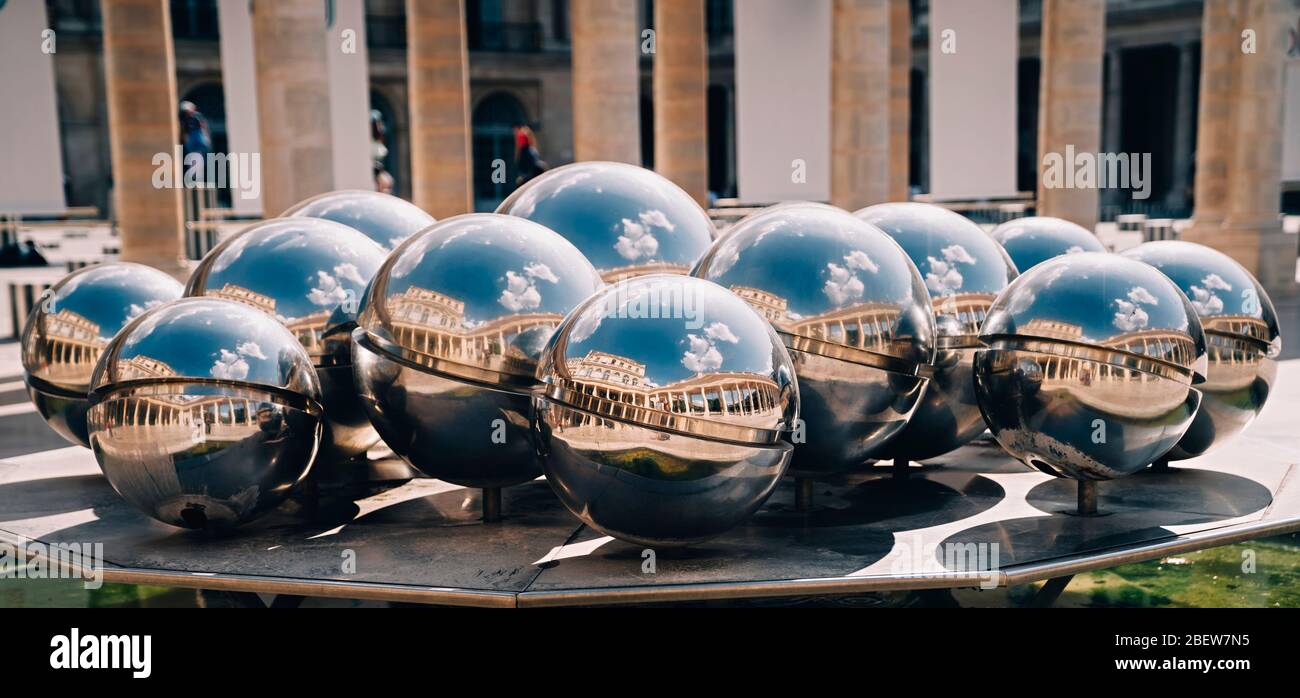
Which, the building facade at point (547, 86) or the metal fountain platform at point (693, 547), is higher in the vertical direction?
the building facade at point (547, 86)

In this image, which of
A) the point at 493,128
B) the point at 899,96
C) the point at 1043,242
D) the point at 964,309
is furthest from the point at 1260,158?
the point at 493,128

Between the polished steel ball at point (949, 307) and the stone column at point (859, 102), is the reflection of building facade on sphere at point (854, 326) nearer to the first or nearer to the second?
the polished steel ball at point (949, 307)

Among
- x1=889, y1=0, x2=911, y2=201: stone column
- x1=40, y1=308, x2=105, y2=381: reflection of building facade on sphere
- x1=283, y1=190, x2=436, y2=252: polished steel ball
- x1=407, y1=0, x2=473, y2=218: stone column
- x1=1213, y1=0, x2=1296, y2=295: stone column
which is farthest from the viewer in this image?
x1=889, y1=0, x2=911, y2=201: stone column

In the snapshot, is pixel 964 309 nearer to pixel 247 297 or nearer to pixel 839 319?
pixel 839 319

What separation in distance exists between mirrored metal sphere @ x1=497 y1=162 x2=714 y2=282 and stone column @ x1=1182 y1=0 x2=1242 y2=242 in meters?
19.5

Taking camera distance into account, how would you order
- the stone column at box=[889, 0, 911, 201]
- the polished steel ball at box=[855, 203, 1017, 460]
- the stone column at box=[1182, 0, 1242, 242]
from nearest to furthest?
the polished steel ball at box=[855, 203, 1017, 460] < the stone column at box=[1182, 0, 1242, 242] < the stone column at box=[889, 0, 911, 201]

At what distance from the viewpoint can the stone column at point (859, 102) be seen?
21.3 meters

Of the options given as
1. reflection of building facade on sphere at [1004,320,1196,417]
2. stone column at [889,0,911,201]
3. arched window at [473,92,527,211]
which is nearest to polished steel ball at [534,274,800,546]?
reflection of building facade on sphere at [1004,320,1196,417]

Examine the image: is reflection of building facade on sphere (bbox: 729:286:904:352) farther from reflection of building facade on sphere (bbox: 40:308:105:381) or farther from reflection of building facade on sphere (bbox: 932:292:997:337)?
reflection of building facade on sphere (bbox: 40:308:105:381)

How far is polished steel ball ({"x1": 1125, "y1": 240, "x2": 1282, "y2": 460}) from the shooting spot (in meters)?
8.67

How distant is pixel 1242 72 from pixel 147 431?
2284cm

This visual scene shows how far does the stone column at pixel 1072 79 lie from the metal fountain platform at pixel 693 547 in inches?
558

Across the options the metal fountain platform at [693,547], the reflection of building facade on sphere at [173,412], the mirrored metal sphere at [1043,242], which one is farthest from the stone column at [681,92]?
the reflection of building facade on sphere at [173,412]

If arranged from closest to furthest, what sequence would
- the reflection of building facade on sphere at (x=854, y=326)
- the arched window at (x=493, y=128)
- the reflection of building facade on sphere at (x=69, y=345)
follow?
the reflection of building facade on sphere at (x=854, y=326) < the reflection of building facade on sphere at (x=69, y=345) < the arched window at (x=493, y=128)
